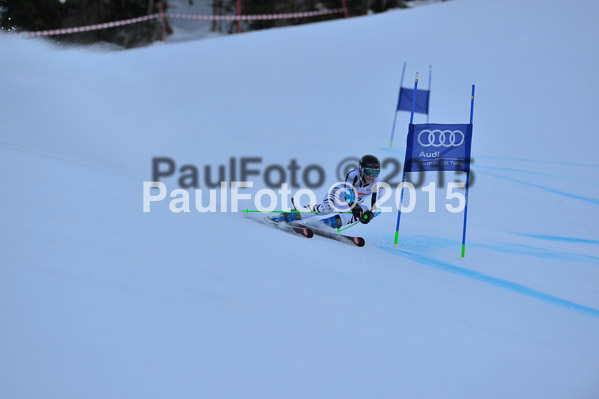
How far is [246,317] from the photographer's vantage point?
8.52 ft

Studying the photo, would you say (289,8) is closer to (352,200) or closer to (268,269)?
(352,200)

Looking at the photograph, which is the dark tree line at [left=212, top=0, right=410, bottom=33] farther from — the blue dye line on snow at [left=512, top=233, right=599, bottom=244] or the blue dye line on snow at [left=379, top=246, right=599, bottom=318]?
the blue dye line on snow at [left=379, top=246, right=599, bottom=318]

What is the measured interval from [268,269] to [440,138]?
2.73m

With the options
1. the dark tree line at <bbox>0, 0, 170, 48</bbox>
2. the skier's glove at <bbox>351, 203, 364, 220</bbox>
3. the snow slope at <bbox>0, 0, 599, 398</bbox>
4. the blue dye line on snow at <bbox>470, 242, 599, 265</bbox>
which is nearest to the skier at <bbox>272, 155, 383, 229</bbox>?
the skier's glove at <bbox>351, 203, 364, 220</bbox>

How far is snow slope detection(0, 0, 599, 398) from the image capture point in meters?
2.14

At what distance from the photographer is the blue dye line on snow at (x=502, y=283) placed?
4.32m

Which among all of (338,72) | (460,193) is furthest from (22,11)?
(460,193)

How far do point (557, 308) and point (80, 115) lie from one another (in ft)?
23.6

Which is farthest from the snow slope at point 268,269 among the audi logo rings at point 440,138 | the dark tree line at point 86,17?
the dark tree line at point 86,17

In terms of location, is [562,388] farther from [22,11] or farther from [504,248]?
[22,11]

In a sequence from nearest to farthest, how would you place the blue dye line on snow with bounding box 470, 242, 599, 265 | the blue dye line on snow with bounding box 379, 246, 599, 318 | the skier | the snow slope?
the snow slope < the blue dye line on snow with bounding box 379, 246, 599, 318 < the skier < the blue dye line on snow with bounding box 470, 242, 599, 265

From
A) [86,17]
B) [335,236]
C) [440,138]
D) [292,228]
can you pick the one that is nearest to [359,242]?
[335,236]

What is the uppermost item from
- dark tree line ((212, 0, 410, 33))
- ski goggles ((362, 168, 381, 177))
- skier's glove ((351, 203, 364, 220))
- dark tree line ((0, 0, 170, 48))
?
dark tree line ((212, 0, 410, 33))

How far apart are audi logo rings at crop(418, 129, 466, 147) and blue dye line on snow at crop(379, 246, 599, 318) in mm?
1226
